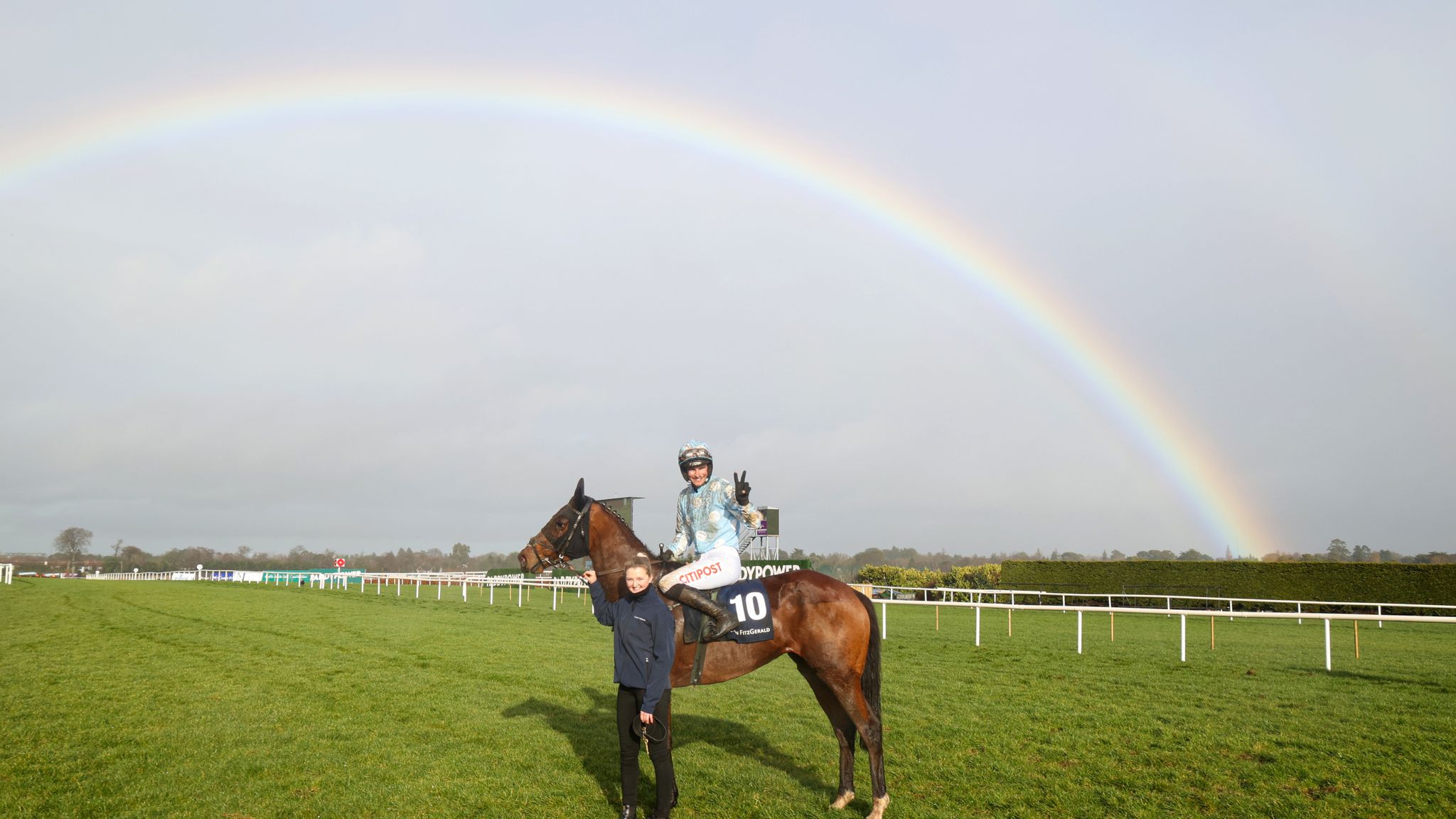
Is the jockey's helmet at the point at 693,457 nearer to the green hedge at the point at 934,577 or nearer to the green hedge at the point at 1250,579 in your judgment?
the green hedge at the point at 1250,579

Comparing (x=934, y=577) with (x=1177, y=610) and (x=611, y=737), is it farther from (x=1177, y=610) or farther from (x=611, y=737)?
(x=611, y=737)

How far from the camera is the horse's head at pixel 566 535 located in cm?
649

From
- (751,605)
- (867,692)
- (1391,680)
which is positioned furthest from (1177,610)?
(751,605)

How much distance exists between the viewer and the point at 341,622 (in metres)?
21.1

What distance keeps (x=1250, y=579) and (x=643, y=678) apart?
32.8 meters

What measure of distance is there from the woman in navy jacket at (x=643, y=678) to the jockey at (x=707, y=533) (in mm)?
368

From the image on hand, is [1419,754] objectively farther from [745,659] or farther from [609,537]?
[609,537]

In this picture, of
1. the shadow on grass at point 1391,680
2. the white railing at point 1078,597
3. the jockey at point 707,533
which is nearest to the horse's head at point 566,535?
the jockey at point 707,533

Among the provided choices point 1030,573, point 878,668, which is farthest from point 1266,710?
point 1030,573

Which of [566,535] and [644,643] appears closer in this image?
[644,643]

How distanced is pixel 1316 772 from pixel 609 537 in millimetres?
5745

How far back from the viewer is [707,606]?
5.99 m

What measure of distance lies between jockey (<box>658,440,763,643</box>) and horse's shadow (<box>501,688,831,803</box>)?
1581 mm

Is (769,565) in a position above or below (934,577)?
above
